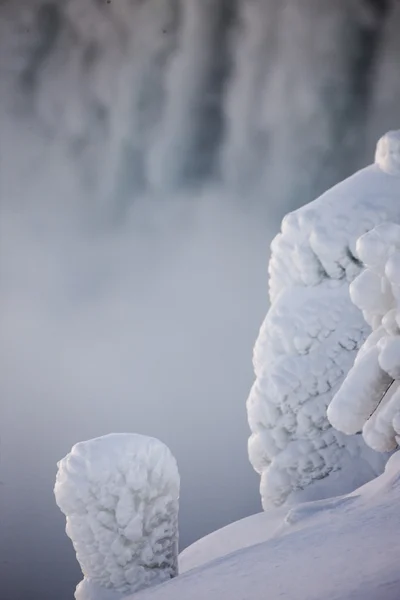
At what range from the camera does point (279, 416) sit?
7422 millimetres

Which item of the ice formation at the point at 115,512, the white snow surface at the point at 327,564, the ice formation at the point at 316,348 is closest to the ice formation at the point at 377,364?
the white snow surface at the point at 327,564

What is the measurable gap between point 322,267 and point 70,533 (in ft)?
14.4

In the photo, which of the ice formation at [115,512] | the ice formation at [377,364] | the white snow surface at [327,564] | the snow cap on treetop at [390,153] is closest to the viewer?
the white snow surface at [327,564]

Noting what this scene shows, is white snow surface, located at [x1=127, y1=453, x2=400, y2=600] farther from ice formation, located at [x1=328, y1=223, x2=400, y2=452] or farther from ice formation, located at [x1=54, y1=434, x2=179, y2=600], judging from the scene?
ice formation, located at [x1=54, y1=434, x2=179, y2=600]

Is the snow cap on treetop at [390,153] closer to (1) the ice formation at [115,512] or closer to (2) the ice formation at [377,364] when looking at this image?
(2) the ice formation at [377,364]

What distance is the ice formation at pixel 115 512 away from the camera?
5359 millimetres

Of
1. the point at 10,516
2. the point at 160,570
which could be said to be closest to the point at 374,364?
the point at 160,570

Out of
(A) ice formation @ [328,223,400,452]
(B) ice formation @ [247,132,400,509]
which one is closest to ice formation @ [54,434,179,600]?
(A) ice formation @ [328,223,400,452]

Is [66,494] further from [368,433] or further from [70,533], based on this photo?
[368,433]

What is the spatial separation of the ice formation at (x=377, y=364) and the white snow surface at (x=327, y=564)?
0.44m

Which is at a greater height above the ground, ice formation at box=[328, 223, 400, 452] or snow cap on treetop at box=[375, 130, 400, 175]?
snow cap on treetop at box=[375, 130, 400, 175]

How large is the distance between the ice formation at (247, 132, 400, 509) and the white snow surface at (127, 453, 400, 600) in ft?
9.00

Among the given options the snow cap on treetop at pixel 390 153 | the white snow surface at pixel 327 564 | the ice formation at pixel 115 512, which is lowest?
the white snow surface at pixel 327 564

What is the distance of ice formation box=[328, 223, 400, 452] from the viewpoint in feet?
12.5
